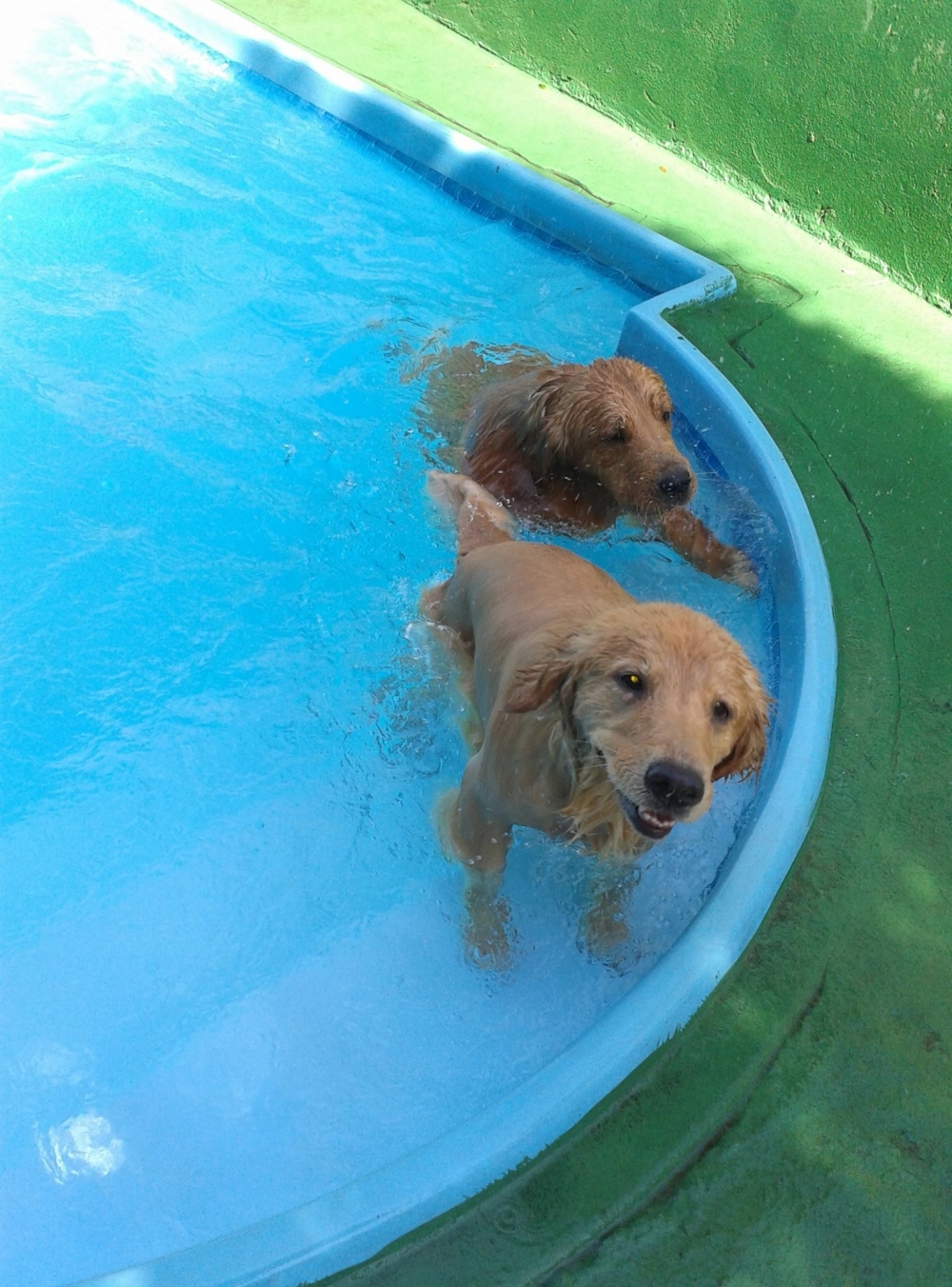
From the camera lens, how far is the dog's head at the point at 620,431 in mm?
4699

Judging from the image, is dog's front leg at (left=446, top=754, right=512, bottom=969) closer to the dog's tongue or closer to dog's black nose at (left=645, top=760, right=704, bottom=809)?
the dog's tongue

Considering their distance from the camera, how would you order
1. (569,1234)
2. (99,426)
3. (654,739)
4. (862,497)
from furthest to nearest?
(99,426) < (862,497) < (569,1234) < (654,739)

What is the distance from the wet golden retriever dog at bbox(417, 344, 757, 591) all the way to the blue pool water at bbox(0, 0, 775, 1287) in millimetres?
311

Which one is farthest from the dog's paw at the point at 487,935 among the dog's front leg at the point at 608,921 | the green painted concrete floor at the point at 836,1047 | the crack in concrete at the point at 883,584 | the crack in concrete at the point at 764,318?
the crack in concrete at the point at 764,318

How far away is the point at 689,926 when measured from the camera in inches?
137

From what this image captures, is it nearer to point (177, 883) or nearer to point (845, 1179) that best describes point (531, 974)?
point (845, 1179)

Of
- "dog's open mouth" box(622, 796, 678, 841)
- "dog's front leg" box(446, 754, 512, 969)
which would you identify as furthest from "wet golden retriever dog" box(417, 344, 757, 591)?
"dog's open mouth" box(622, 796, 678, 841)

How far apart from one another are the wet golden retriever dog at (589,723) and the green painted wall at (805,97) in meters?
4.25

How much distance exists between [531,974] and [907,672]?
2085 millimetres

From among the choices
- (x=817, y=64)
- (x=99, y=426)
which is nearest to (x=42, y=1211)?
(x=99, y=426)

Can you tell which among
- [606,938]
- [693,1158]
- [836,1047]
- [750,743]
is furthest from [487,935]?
[750,743]

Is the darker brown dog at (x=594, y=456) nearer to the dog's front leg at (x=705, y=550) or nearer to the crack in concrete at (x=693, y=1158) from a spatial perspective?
the dog's front leg at (x=705, y=550)

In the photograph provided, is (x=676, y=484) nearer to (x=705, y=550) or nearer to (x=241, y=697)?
(x=705, y=550)

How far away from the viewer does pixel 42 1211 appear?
333 cm
